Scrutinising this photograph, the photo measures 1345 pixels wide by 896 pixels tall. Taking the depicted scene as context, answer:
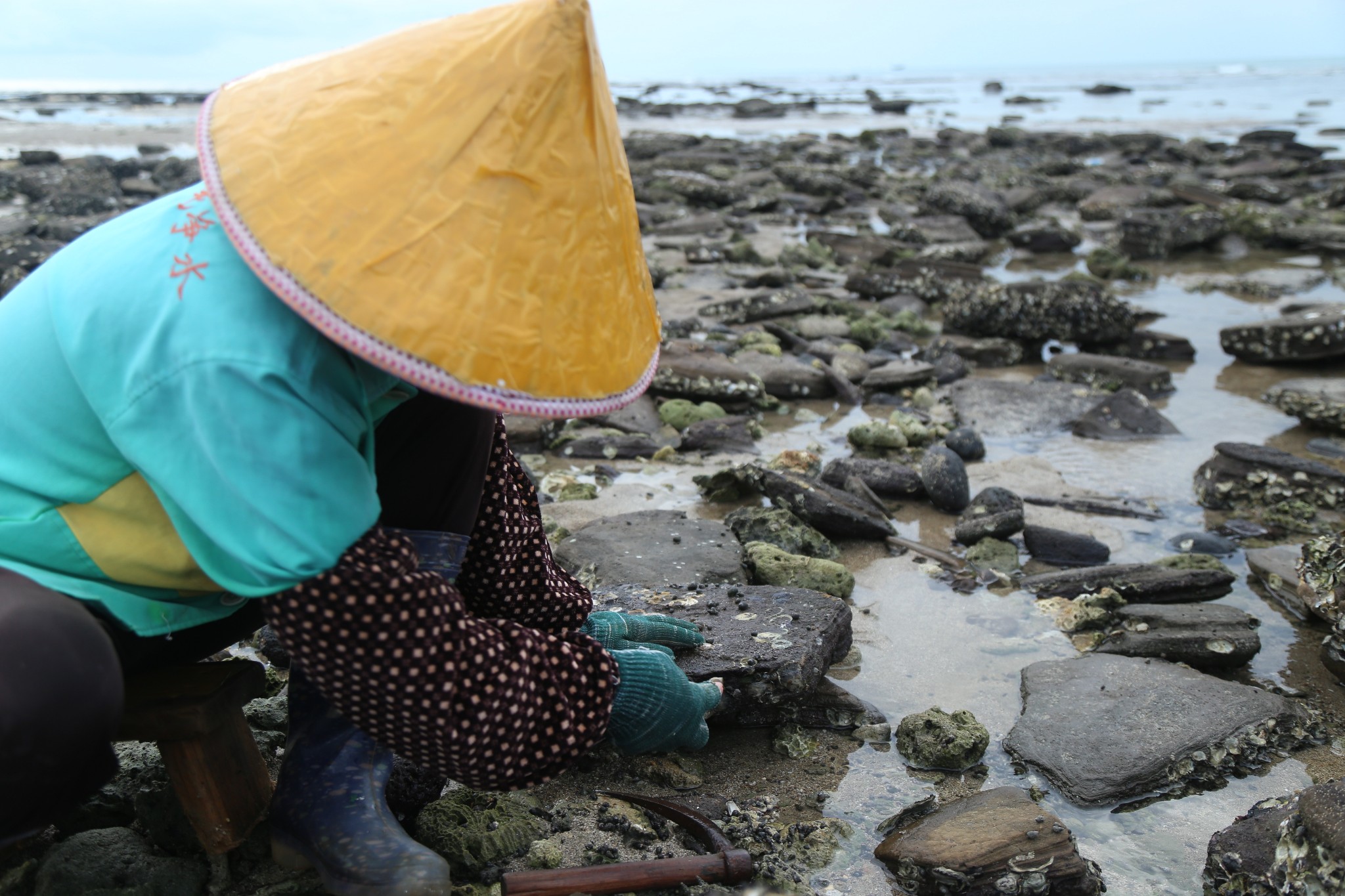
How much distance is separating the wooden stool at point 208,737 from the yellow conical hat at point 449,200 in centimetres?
73

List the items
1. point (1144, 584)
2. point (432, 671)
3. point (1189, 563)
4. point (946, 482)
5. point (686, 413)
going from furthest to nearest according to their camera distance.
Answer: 1. point (686, 413)
2. point (946, 482)
3. point (1189, 563)
4. point (1144, 584)
5. point (432, 671)

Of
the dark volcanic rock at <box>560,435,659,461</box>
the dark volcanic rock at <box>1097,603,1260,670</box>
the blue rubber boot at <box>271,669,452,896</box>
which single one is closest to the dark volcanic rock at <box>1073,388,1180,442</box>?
the dark volcanic rock at <box>1097,603,1260,670</box>

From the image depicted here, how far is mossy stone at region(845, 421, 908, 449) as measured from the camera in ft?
13.5

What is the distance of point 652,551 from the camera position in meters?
2.93

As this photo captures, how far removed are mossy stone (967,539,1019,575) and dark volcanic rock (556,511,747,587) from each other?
78 cm

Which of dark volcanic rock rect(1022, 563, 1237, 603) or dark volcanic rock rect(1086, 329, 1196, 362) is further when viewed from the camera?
dark volcanic rock rect(1086, 329, 1196, 362)

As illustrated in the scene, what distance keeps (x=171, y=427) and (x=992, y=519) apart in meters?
2.65

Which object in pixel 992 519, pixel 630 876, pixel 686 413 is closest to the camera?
pixel 630 876

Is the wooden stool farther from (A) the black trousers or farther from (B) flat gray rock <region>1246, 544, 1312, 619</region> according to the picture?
(B) flat gray rock <region>1246, 544, 1312, 619</region>

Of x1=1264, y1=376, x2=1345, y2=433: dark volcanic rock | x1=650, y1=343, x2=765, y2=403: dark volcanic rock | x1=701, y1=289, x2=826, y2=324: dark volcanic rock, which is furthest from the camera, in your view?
x1=701, y1=289, x2=826, y2=324: dark volcanic rock

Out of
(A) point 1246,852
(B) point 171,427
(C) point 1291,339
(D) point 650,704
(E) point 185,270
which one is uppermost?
(E) point 185,270

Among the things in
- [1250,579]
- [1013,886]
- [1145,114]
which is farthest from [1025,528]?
[1145,114]

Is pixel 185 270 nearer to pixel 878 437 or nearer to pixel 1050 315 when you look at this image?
pixel 878 437

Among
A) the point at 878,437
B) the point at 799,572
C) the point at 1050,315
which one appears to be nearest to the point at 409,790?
the point at 799,572
